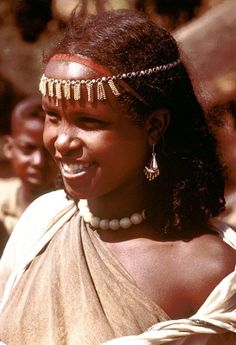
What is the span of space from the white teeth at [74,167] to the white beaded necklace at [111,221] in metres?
0.17

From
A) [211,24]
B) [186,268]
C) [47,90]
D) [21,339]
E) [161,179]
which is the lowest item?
[21,339]

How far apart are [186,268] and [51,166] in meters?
1.79

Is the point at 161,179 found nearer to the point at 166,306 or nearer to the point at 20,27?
the point at 166,306

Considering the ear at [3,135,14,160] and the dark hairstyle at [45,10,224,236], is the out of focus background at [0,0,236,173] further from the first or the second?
the dark hairstyle at [45,10,224,236]

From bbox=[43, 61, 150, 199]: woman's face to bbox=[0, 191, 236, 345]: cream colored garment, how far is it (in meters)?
0.23

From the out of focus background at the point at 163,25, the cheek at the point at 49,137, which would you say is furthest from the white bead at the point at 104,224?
the out of focus background at the point at 163,25

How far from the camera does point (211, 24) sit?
3.75 meters

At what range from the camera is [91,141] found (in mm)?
2342

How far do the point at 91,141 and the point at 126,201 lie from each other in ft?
0.71

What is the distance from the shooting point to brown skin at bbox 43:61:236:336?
234cm

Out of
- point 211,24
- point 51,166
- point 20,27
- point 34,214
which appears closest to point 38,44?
point 20,27

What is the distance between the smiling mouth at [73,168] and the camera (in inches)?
93.8

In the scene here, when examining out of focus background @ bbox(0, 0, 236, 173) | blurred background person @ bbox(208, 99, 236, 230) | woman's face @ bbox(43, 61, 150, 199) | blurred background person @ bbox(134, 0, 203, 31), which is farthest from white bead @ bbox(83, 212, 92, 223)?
blurred background person @ bbox(134, 0, 203, 31)

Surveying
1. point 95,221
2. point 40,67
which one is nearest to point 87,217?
point 95,221
